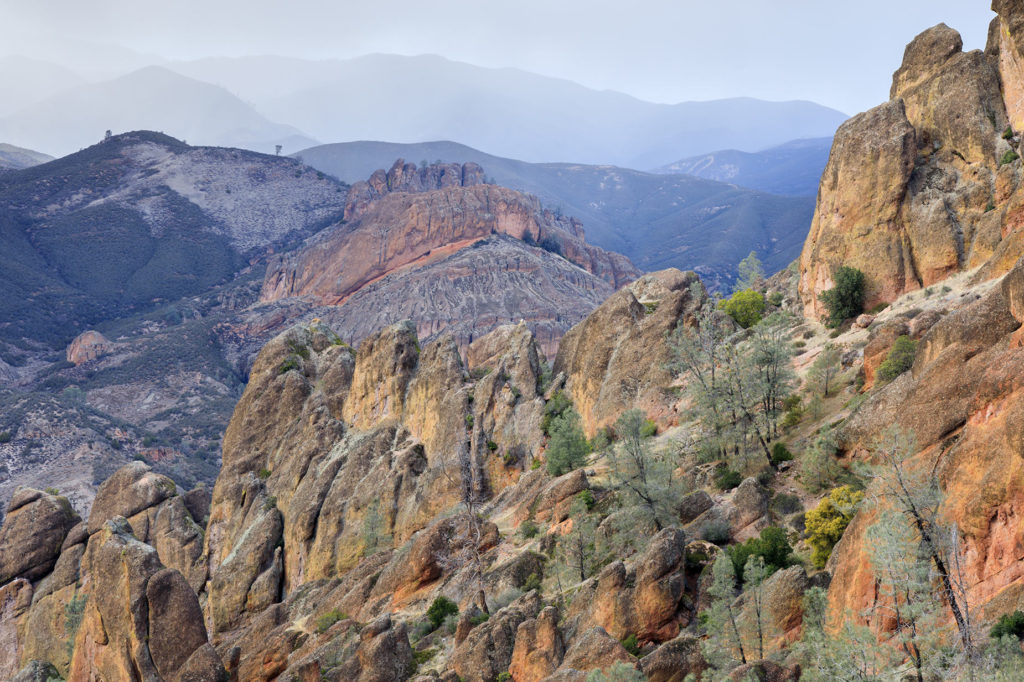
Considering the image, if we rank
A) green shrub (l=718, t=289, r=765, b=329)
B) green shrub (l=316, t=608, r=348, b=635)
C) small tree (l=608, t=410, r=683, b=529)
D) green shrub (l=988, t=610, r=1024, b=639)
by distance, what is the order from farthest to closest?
green shrub (l=718, t=289, r=765, b=329)
green shrub (l=316, t=608, r=348, b=635)
small tree (l=608, t=410, r=683, b=529)
green shrub (l=988, t=610, r=1024, b=639)

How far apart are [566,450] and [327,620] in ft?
54.7

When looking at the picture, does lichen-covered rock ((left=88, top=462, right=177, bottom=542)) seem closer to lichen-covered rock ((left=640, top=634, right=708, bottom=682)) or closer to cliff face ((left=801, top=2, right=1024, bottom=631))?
lichen-covered rock ((left=640, top=634, right=708, bottom=682))

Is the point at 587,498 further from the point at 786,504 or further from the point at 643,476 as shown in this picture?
the point at 786,504

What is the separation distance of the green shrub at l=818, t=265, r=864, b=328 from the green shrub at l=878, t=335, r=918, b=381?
1197 cm

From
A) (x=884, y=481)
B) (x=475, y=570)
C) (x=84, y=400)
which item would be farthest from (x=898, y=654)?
(x=84, y=400)

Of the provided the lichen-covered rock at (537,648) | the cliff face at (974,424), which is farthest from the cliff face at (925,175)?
the lichen-covered rock at (537,648)

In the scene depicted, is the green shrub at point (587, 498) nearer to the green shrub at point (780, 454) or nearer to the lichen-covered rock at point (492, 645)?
the lichen-covered rock at point (492, 645)

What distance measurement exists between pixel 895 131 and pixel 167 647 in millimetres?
48629

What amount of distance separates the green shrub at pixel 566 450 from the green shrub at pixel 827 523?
21282 mm

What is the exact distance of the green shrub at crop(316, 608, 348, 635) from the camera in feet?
134

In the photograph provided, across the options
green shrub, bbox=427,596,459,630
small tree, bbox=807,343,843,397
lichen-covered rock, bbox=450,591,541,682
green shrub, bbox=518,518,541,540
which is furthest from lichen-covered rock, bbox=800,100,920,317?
green shrub, bbox=427,596,459,630

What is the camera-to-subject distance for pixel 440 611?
37.6 m

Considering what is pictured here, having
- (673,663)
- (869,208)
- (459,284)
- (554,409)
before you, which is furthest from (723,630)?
(459,284)

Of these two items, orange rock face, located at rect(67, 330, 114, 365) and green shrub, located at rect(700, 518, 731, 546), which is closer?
green shrub, located at rect(700, 518, 731, 546)
